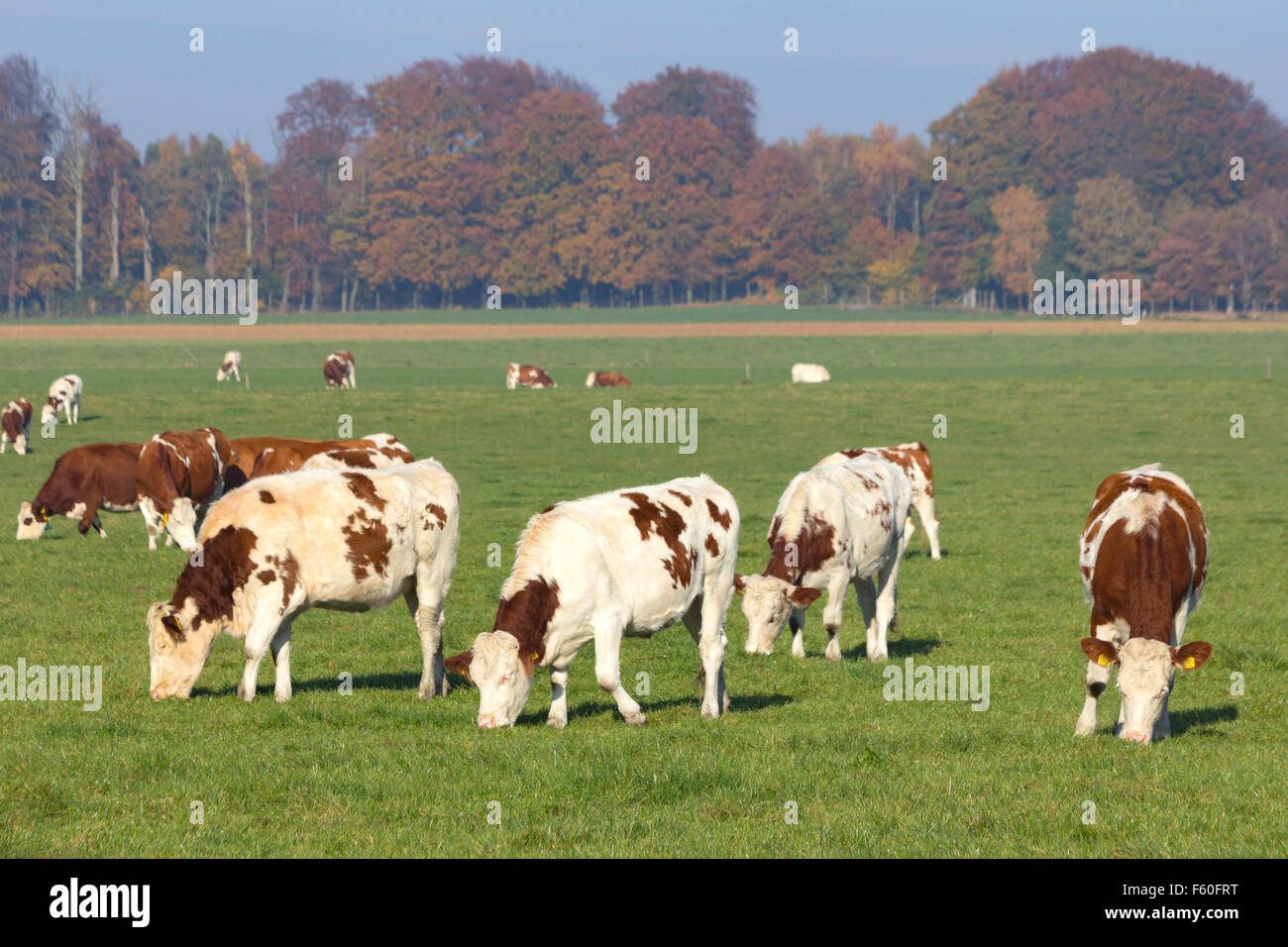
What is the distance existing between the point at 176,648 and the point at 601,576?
13.7ft

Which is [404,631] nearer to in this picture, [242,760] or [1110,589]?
[242,760]

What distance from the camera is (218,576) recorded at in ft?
43.5

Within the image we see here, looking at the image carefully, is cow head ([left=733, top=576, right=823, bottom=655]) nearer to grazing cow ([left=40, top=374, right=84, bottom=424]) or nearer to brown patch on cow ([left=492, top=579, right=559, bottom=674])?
brown patch on cow ([left=492, top=579, right=559, bottom=674])

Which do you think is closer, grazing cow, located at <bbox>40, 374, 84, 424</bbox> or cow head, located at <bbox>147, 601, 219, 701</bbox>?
cow head, located at <bbox>147, 601, 219, 701</bbox>

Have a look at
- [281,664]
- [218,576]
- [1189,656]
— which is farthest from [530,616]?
[1189,656]

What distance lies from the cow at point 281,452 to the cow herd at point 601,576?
5.40m

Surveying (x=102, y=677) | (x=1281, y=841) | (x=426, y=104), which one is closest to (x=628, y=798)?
(x=1281, y=841)

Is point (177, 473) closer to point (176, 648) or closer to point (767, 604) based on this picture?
point (176, 648)

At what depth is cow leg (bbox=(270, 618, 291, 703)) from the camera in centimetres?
1334

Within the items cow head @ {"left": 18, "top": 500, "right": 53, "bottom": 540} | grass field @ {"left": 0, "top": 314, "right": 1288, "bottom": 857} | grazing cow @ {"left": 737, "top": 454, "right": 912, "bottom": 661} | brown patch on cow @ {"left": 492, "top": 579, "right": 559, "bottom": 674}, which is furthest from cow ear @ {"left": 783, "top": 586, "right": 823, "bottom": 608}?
cow head @ {"left": 18, "top": 500, "right": 53, "bottom": 540}

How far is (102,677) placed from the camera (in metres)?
14.5

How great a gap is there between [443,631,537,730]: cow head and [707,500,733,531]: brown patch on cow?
2248 millimetres

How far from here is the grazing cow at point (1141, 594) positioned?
37.6 feet

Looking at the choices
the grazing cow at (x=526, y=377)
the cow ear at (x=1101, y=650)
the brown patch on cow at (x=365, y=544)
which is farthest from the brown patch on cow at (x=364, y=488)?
the grazing cow at (x=526, y=377)
